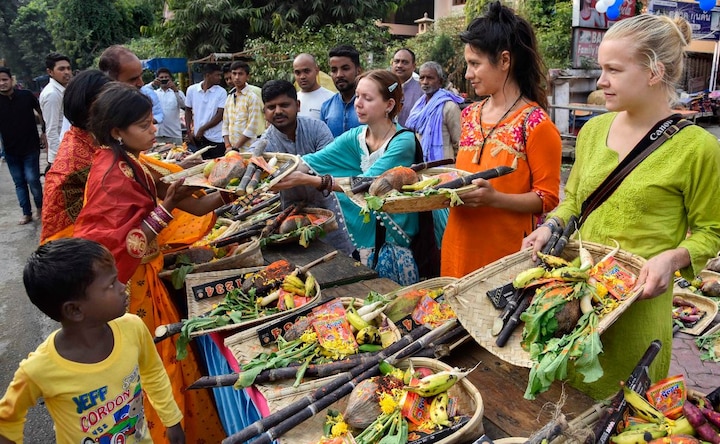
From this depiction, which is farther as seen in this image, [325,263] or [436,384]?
[325,263]

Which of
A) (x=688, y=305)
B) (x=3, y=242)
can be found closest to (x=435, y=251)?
(x=688, y=305)

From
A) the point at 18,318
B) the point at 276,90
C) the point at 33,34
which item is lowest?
the point at 18,318

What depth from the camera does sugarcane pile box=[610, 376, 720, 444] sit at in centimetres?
147

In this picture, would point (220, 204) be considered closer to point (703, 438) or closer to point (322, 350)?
point (322, 350)

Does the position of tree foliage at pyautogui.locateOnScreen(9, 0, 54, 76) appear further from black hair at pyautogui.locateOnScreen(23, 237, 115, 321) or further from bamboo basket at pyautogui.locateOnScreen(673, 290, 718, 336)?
bamboo basket at pyautogui.locateOnScreen(673, 290, 718, 336)

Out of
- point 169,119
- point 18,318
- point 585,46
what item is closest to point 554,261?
point 18,318

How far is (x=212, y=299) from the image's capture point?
277cm

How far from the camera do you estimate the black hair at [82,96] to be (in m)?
2.92

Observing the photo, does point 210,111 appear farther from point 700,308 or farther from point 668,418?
point 668,418

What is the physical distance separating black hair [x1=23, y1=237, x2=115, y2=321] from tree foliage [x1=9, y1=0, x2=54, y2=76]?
38.3 meters

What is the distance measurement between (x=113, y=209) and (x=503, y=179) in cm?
185

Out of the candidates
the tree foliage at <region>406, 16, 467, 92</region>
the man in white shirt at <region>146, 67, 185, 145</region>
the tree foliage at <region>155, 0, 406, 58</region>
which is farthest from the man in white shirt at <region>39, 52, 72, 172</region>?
the tree foliage at <region>406, 16, 467, 92</region>

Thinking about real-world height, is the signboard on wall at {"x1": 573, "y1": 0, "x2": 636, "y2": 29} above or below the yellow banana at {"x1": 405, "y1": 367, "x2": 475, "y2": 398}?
above

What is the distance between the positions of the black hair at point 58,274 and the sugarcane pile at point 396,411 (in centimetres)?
97
